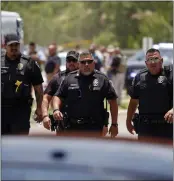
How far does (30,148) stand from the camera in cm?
331

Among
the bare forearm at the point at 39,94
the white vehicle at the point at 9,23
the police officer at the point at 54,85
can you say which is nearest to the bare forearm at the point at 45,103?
the police officer at the point at 54,85

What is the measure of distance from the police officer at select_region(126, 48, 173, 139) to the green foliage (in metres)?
39.8

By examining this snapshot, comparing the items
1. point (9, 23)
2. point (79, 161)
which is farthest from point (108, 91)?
point (9, 23)

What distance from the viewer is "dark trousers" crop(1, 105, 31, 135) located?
28.5 feet

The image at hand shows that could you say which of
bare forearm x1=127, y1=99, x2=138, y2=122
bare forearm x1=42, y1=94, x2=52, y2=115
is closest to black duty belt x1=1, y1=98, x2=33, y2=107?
bare forearm x1=42, y1=94, x2=52, y2=115

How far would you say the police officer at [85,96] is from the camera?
810 centimetres

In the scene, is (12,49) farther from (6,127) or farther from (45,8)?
(45,8)

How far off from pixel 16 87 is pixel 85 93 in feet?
3.05

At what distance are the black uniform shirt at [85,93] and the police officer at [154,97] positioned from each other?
1.19 ft

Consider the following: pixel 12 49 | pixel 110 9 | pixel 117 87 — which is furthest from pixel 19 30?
pixel 110 9

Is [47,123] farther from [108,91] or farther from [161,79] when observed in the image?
[161,79]

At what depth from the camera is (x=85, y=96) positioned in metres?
8.09

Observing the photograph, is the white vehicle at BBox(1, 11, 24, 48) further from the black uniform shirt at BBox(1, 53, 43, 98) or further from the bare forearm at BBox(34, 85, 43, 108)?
the black uniform shirt at BBox(1, 53, 43, 98)

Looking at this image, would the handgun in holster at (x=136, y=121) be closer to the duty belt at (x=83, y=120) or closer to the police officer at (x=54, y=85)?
the duty belt at (x=83, y=120)
